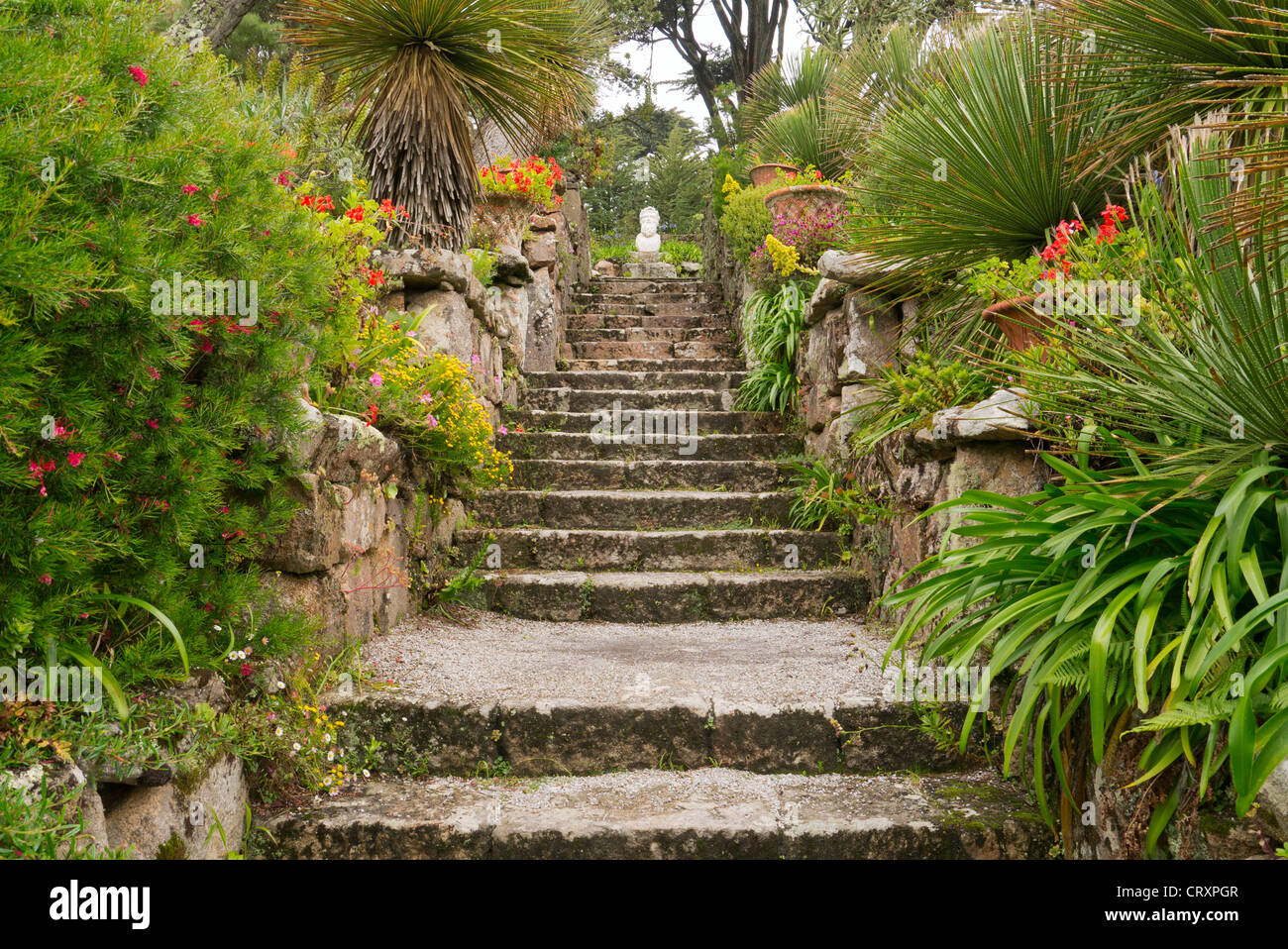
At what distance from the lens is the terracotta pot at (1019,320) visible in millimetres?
2826

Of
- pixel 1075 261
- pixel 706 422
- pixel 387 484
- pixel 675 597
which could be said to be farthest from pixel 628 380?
pixel 1075 261

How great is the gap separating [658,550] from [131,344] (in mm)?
2770

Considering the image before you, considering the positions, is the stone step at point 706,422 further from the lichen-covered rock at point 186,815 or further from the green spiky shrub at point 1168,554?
the lichen-covered rock at point 186,815

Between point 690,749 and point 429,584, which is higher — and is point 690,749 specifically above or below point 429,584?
below

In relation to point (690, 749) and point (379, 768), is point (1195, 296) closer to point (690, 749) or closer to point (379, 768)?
point (690, 749)

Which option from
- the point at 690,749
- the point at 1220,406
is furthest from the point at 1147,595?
the point at 690,749

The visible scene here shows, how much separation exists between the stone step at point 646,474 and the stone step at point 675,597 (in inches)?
38.7

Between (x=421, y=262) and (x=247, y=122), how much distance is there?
6.39 feet

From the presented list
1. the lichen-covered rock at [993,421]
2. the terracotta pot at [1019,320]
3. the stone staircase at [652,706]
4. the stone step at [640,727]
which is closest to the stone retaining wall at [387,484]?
the stone staircase at [652,706]

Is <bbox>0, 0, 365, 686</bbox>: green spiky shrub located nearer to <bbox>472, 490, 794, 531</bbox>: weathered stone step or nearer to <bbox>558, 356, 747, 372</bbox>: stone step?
<bbox>472, 490, 794, 531</bbox>: weathered stone step

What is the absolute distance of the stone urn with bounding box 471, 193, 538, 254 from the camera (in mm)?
5965

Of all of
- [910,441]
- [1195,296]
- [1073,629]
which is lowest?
[1073,629]

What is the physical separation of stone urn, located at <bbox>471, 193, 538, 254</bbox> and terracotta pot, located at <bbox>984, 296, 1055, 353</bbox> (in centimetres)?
371

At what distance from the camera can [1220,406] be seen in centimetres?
198
